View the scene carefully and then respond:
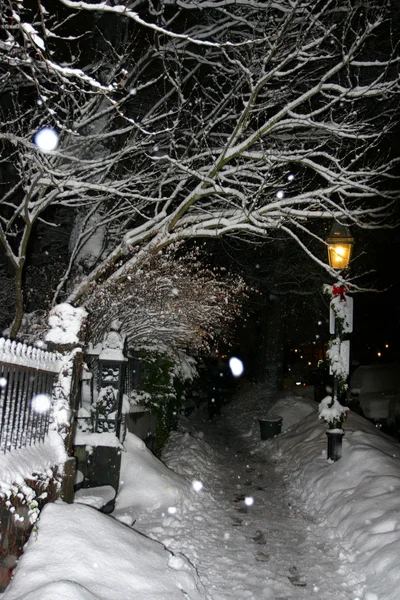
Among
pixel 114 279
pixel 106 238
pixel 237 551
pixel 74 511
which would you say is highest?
pixel 106 238

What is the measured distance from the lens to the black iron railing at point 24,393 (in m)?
4.29

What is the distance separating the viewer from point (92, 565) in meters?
3.93

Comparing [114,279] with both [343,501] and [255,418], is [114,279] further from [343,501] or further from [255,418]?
[255,418]

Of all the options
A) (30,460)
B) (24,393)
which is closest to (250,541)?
(30,460)

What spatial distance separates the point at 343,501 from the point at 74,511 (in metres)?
4.19

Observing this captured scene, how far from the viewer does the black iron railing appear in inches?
169

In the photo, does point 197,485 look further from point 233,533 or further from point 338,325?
point 338,325

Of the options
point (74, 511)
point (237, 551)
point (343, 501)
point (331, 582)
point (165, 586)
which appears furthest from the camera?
point (343, 501)

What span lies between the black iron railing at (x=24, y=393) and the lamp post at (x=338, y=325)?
553cm

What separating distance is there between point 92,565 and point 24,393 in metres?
1.73

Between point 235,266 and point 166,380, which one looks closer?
point 166,380

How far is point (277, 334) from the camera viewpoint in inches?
831

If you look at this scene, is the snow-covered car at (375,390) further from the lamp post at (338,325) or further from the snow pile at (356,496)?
the lamp post at (338,325)

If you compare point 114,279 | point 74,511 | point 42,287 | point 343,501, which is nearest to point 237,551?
point 343,501
